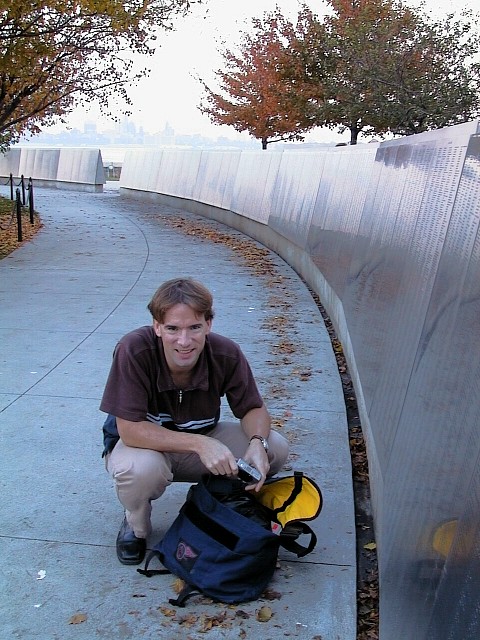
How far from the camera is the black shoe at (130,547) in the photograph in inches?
153

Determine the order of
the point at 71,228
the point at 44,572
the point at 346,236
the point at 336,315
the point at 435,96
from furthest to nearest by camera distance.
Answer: the point at 435,96 < the point at 71,228 < the point at 336,315 < the point at 346,236 < the point at 44,572

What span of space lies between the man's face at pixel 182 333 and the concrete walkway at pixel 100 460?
0.94m

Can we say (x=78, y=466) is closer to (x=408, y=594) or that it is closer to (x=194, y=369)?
(x=194, y=369)

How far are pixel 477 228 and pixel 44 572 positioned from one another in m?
2.28

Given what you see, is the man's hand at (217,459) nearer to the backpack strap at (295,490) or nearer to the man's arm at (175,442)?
the man's arm at (175,442)

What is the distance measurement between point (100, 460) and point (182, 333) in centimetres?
171

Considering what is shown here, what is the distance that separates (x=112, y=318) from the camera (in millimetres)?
9016

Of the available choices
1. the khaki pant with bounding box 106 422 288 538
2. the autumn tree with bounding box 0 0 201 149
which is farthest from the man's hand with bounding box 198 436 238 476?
the autumn tree with bounding box 0 0 201 149

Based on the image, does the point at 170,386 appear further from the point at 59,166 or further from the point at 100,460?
the point at 59,166

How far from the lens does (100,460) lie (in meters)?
5.04

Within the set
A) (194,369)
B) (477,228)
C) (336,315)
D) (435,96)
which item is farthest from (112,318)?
(435,96)

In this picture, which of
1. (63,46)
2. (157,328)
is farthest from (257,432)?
(63,46)

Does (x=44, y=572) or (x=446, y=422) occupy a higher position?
(x=446, y=422)

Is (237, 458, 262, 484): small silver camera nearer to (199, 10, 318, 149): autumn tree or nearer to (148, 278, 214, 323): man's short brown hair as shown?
(148, 278, 214, 323): man's short brown hair
